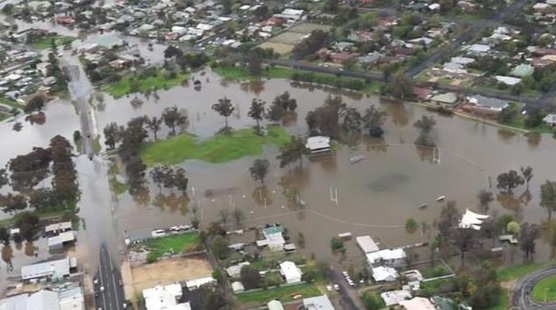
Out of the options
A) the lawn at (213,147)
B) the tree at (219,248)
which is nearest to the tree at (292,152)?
the lawn at (213,147)

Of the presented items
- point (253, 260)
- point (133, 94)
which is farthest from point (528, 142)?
point (133, 94)

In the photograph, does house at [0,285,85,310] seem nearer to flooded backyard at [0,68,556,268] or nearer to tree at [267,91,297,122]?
flooded backyard at [0,68,556,268]

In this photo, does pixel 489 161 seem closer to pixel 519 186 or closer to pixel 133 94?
pixel 519 186

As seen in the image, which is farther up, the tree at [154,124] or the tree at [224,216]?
the tree at [154,124]

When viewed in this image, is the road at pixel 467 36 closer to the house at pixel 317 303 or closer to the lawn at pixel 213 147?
the lawn at pixel 213 147

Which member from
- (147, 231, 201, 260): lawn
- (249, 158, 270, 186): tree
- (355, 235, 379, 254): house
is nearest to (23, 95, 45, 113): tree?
(249, 158, 270, 186): tree
